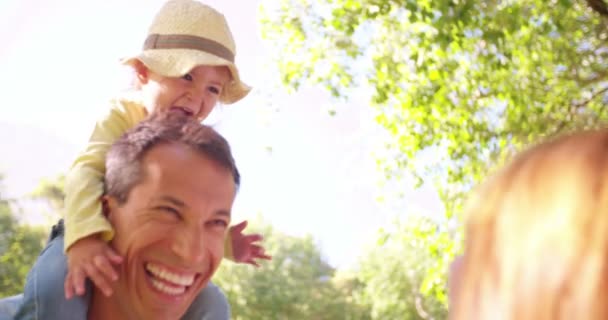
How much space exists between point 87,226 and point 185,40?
0.72 metres

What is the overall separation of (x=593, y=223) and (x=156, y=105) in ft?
5.52

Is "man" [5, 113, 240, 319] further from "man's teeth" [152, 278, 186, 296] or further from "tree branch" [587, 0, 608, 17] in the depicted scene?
"tree branch" [587, 0, 608, 17]

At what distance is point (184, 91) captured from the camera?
7.16 feet

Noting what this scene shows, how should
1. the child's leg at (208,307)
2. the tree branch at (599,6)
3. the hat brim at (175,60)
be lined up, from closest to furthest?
the child's leg at (208,307) → the hat brim at (175,60) → the tree branch at (599,6)

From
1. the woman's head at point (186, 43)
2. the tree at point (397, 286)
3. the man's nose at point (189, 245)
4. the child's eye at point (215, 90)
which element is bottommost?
the man's nose at point (189, 245)

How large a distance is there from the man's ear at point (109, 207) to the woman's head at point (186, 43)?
1.78 feet

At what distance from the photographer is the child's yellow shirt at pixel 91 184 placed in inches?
64.0

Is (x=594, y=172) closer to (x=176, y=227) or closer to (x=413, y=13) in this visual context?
(x=176, y=227)

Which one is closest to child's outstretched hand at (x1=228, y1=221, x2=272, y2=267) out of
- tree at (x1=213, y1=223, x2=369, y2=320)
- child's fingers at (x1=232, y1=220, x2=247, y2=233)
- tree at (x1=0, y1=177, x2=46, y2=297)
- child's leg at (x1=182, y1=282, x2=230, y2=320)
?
child's fingers at (x1=232, y1=220, x2=247, y2=233)

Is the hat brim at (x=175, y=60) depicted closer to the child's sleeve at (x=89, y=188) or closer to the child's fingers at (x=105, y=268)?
the child's sleeve at (x=89, y=188)

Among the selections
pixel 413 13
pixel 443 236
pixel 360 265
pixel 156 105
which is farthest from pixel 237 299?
pixel 156 105

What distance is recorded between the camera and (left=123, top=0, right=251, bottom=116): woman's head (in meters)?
2.11

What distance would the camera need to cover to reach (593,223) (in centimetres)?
66

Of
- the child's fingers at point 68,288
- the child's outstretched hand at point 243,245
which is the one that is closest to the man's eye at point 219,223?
the child's fingers at point 68,288
